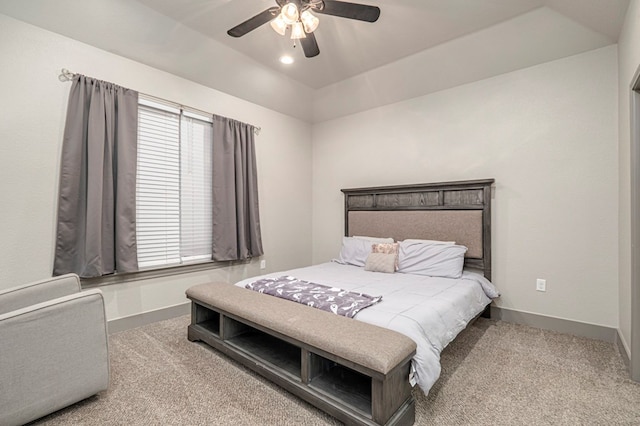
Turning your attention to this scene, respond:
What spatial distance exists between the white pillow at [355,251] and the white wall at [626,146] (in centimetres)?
230

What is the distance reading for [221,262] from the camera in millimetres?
3852

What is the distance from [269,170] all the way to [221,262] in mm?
1500

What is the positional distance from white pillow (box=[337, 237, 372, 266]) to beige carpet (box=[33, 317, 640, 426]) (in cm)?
145

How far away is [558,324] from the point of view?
9.73 feet

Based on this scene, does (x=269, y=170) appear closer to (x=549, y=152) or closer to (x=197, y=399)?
(x=197, y=399)

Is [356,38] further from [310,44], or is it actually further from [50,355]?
[50,355]

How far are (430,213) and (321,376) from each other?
8.18 ft

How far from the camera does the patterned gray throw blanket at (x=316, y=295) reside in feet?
6.94

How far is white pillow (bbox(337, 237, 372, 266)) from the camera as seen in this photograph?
378cm

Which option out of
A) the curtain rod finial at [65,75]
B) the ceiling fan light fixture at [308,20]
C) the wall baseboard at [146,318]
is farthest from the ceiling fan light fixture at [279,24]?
the wall baseboard at [146,318]

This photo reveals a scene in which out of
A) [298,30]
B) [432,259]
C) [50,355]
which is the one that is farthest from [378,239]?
[50,355]

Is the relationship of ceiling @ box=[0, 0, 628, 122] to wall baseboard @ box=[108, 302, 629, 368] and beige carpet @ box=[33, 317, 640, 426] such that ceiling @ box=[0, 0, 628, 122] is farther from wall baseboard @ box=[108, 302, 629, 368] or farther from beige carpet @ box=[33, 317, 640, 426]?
beige carpet @ box=[33, 317, 640, 426]

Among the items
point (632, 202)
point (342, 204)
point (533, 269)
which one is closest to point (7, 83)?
point (342, 204)

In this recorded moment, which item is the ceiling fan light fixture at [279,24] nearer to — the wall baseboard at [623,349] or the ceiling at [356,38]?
the ceiling at [356,38]
